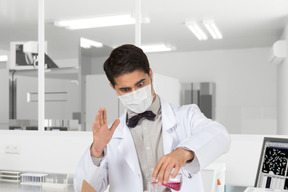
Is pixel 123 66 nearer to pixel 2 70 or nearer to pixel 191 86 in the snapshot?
pixel 191 86

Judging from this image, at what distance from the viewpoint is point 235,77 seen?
12.5 ft

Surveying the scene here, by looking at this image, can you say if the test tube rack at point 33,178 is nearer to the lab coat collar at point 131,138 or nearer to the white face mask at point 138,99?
the lab coat collar at point 131,138

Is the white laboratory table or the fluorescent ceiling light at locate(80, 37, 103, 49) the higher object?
the fluorescent ceiling light at locate(80, 37, 103, 49)

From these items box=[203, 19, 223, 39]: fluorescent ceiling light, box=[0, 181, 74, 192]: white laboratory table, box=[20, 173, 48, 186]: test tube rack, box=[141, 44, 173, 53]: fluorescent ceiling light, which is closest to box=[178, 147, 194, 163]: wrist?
box=[0, 181, 74, 192]: white laboratory table

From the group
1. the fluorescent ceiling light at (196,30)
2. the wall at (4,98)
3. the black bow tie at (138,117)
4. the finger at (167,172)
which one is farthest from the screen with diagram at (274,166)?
the wall at (4,98)

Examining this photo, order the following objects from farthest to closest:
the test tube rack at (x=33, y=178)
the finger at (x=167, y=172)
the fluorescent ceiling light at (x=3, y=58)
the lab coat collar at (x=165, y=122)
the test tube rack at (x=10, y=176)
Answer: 1. the fluorescent ceiling light at (x=3, y=58)
2. the test tube rack at (x=10, y=176)
3. the test tube rack at (x=33, y=178)
4. the lab coat collar at (x=165, y=122)
5. the finger at (x=167, y=172)

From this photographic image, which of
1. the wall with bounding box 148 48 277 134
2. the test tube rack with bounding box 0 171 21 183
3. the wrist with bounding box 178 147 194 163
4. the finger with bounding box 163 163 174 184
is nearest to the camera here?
the finger with bounding box 163 163 174 184

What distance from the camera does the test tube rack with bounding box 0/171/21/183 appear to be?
2664 mm

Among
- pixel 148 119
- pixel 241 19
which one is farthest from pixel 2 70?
pixel 148 119

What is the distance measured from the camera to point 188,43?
10.4 ft

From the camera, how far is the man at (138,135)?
126cm

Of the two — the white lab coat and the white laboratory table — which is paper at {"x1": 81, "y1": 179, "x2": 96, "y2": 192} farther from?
the white laboratory table

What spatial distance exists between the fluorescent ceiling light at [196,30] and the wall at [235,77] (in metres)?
0.25

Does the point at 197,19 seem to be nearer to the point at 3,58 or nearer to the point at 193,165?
the point at 193,165
